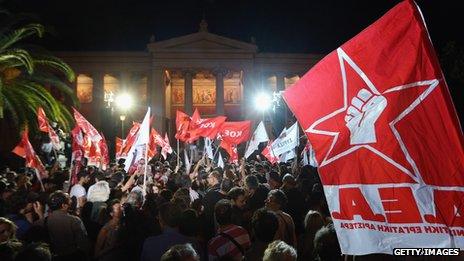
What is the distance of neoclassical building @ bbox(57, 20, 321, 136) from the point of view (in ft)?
161

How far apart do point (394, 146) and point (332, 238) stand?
4.88 ft

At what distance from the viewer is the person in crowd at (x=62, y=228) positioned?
6137mm

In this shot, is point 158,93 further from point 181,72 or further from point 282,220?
point 282,220

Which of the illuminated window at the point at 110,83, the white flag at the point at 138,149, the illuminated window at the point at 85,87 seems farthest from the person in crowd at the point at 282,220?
the illuminated window at the point at 85,87

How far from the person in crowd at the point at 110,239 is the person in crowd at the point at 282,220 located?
2139mm

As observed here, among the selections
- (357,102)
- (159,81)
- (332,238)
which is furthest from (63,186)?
(159,81)

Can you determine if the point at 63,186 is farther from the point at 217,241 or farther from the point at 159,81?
the point at 159,81

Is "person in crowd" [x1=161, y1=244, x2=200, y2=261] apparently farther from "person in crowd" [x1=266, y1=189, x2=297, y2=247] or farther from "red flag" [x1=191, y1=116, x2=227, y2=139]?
"red flag" [x1=191, y1=116, x2=227, y2=139]

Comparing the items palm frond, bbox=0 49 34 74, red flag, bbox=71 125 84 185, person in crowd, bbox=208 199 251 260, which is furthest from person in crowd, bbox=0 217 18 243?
palm frond, bbox=0 49 34 74

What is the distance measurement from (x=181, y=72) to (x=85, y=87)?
1208 cm

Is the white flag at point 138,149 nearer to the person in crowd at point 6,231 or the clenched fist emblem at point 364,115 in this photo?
the person in crowd at point 6,231

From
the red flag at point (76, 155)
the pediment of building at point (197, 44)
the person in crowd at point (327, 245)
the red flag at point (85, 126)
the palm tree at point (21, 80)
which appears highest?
the pediment of building at point (197, 44)

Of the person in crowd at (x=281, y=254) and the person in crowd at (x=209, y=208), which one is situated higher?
the person in crowd at (x=281, y=254)

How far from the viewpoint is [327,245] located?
430 cm
